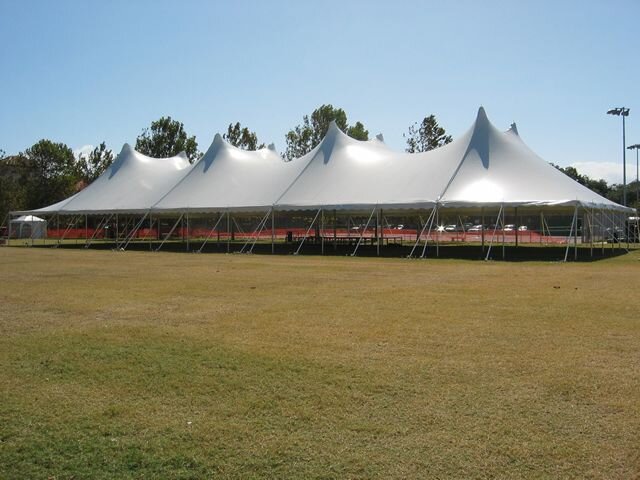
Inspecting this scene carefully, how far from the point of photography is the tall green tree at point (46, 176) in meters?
52.2

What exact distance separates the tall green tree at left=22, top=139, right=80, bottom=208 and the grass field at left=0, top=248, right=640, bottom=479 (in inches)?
1866

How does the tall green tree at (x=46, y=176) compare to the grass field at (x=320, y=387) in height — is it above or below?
above

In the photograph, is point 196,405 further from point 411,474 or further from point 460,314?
point 460,314

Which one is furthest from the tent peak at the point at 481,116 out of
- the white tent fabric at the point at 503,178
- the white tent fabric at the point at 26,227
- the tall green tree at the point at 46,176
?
the tall green tree at the point at 46,176

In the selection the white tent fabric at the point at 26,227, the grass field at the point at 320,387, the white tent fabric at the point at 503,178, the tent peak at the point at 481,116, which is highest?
the tent peak at the point at 481,116

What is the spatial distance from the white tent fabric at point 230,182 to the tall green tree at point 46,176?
30.7 m

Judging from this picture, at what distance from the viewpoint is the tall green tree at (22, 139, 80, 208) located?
52219 millimetres

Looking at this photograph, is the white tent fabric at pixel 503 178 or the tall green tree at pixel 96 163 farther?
the tall green tree at pixel 96 163

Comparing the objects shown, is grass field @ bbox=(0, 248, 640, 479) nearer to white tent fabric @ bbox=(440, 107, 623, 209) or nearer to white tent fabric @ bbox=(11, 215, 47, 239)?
white tent fabric @ bbox=(440, 107, 623, 209)

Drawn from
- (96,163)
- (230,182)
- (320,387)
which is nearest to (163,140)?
(96,163)

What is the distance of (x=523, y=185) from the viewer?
1895 cm

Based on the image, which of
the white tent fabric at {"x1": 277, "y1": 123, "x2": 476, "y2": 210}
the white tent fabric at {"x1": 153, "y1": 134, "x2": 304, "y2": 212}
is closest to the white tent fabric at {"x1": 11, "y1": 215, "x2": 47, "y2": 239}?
the white tent fabric at {"x1": 153, "y1": 134, "x2": 304, "y2": 212}

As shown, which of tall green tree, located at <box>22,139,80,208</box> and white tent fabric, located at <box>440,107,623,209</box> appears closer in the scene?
white tent fabric, located at <box>440,107,623,209</box>

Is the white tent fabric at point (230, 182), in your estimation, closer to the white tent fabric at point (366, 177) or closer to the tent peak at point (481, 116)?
the white tent fabric at point (366, 177)
